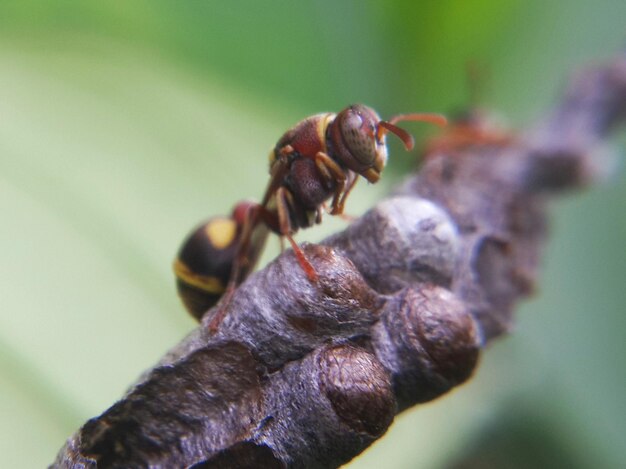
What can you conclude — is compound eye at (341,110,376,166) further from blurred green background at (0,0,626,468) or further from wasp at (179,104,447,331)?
blurred green background at (0,0,626,468)

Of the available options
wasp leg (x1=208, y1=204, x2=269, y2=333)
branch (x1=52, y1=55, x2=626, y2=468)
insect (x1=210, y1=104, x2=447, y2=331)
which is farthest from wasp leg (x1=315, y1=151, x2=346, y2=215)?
branch (x1=52, y1=55, x2=626, y2=468)

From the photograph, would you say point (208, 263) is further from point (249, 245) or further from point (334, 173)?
point (334, 173)

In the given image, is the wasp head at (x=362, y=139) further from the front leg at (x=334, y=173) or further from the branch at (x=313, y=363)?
the branch at (x=313, y=363)

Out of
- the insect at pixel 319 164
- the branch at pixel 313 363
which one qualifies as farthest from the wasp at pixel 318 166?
the branch at pixel 313 363

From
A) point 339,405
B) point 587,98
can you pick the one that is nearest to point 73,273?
point 339,405

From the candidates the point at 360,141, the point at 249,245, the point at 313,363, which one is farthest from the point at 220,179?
the point at 313,363

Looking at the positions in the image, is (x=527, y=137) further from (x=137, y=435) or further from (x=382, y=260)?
(x=137, y=435)

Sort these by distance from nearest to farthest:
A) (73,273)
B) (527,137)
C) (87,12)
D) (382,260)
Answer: (382,260), (73,273), (527,137), (87,12)
